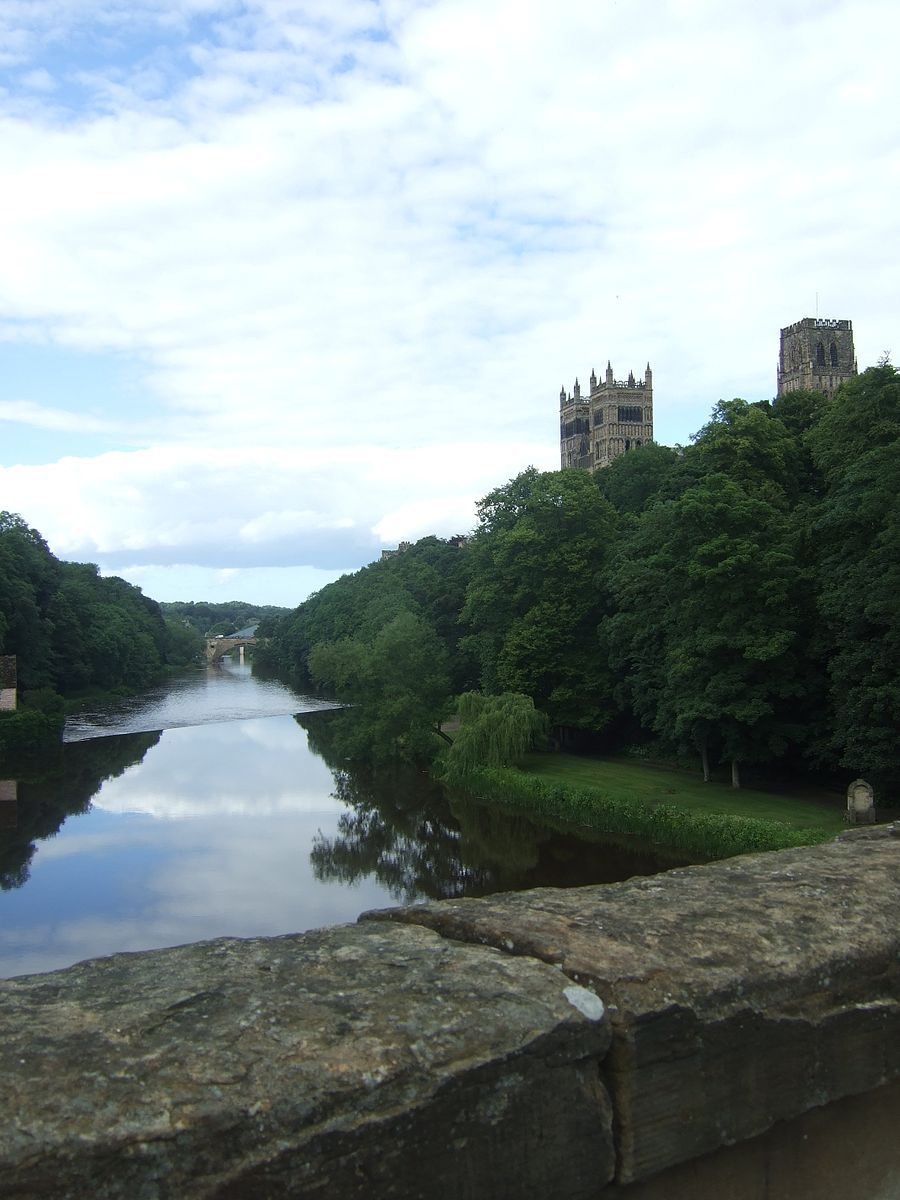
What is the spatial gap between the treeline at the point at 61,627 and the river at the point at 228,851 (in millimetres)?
17168

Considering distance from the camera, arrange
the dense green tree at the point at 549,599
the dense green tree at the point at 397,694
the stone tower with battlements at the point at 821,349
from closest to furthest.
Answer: the dense green tree at the point at 549,599
the dense green tree at the point at 397,694
the stone tower with battlements at the point at 821,349

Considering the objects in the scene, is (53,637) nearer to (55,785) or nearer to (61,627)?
(61,627)

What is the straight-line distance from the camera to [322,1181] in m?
2.14

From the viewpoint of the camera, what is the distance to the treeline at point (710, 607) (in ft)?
90.3

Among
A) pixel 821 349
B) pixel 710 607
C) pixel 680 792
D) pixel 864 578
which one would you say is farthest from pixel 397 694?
pixel 821 349

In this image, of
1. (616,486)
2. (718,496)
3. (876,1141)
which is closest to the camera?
(876,1141)

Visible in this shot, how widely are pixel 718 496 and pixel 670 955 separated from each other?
29.9 metres

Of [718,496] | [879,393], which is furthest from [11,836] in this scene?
[879,393]

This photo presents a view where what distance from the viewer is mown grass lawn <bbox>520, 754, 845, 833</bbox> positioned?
27156mm

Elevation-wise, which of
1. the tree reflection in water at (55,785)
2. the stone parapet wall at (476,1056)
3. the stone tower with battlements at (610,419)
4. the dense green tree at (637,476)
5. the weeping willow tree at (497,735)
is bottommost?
the tree reflection in water at (55,785)

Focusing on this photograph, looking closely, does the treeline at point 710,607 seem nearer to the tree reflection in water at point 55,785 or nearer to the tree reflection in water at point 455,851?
the tree reflection in water at point 455,851

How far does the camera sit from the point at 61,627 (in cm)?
7788

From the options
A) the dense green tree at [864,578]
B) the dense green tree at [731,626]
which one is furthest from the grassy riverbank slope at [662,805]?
the dense green tree at [864,578]

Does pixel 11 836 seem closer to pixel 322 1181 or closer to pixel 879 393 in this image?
pixel 879 393
